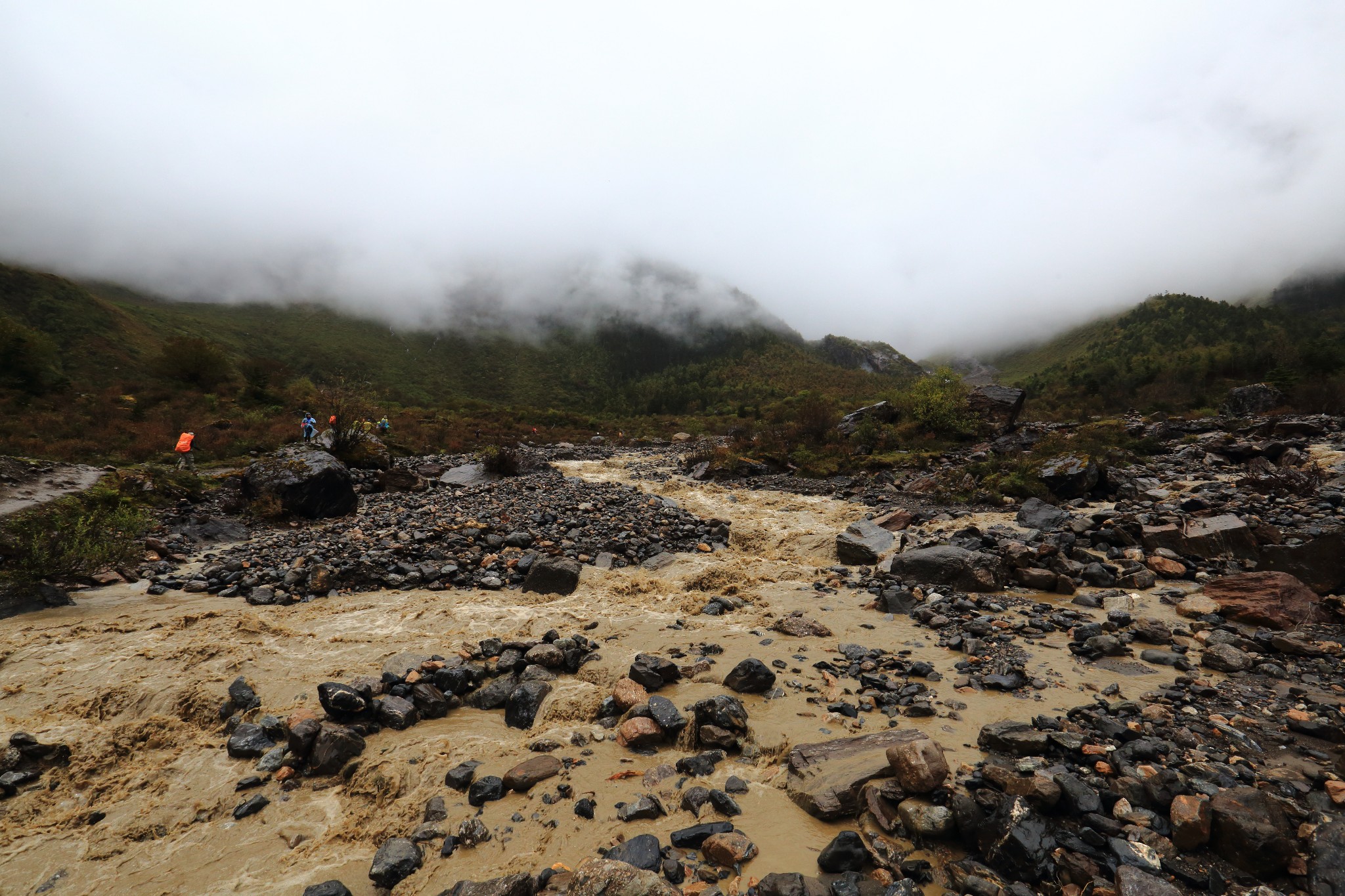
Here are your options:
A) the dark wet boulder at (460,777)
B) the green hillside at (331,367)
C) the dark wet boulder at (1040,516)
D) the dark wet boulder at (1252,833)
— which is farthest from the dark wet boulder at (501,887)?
the green hillside at (331,367)

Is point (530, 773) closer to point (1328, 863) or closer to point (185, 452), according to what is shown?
point (1328, 863)

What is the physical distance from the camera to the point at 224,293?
507 ft

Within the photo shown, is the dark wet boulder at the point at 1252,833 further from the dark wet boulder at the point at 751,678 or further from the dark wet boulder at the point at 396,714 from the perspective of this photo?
the dark wet boulder at the point at 396,714

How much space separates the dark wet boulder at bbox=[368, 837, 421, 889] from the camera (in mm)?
3662

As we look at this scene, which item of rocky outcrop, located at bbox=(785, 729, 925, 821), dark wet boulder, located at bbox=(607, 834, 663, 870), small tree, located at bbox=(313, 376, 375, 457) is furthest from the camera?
small tree, located at bbox=(313, 376, 375, 457)

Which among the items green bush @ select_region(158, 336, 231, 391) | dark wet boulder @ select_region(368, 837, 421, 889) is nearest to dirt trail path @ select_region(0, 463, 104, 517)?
dark wet boulder @ select_region(368, 837, 421, 889)

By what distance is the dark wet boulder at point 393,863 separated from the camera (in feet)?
12.0

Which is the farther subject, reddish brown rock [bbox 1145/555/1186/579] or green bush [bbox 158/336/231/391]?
green bush [bbox 158/336/231/391]

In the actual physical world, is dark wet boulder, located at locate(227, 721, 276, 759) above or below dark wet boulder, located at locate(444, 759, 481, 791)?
below

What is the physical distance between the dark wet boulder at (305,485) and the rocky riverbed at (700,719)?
4020 mm

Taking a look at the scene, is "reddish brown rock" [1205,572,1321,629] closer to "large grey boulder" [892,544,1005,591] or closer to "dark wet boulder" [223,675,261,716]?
"large grey boulder" [892,544,1005,591]

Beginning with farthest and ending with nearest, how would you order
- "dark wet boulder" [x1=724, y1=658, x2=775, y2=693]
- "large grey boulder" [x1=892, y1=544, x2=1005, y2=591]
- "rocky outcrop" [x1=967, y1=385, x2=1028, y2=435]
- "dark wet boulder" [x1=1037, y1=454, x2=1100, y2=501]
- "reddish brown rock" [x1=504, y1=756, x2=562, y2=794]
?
"rocky outcrop" [x1=967, y1=385, x2=1028, y2=435]
"dark wet boulder" [x1=1037, y1=454, x2=1100, y2=501]
"large grey boulder" [x1=892, y1=544, x2=1005, y2=591]
"dark wet boulder" [x1=724, y1=658, x2=775, y2=693]
"reddish brown rock" [x1=504, y1=756, x2=562, y2=794]

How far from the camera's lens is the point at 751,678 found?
6.08 metres

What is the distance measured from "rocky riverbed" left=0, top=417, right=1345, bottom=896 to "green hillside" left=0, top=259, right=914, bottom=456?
20263 millimetres
